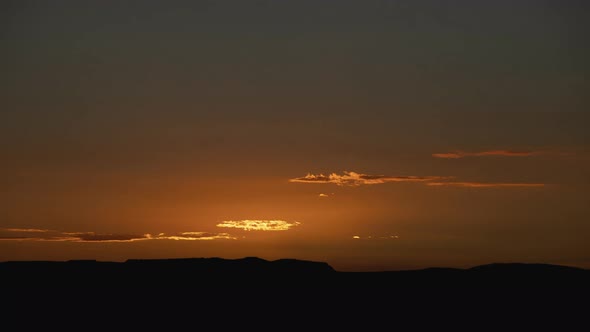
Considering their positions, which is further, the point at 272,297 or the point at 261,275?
the point at 261,275

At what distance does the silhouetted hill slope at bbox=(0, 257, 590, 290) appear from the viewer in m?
99.1

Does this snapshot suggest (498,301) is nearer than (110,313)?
No

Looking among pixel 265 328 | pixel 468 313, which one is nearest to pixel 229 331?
A: pixel 265 328

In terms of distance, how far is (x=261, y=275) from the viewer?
107m

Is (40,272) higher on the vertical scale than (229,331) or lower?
higher

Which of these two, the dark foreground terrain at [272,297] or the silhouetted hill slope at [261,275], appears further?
the silhouetted hill slope at [261,275]

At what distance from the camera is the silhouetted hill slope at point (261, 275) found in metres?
99.1

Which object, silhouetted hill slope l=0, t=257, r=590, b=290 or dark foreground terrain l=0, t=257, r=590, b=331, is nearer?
dark foreground terrain l=0, t=257, r=590, b=331

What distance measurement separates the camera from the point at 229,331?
94.6 metres

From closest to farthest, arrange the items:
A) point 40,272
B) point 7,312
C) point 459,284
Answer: point 7,312 < point 40,272 < point 459,284

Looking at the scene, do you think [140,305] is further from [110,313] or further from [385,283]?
[385,283]

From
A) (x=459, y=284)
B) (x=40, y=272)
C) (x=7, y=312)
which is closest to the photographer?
(x=7, y=312)

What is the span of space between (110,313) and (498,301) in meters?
45.0

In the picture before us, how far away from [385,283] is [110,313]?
3216 centimetres
